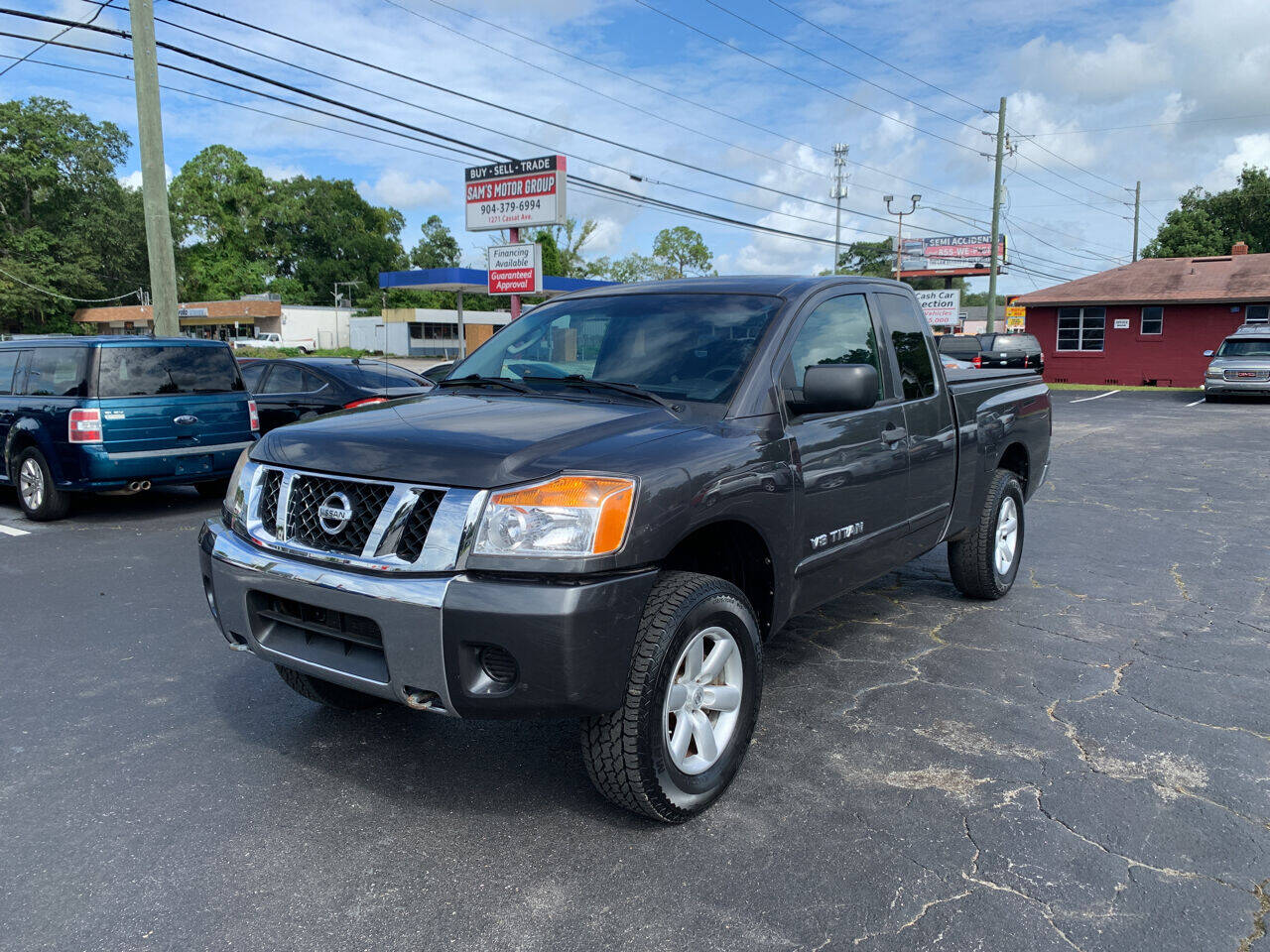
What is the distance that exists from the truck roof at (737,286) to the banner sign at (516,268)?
15538 mm

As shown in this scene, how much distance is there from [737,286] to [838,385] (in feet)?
2.87

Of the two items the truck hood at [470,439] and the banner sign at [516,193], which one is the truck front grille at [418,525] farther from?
the banner sign at [516,193]

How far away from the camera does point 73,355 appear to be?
858cm

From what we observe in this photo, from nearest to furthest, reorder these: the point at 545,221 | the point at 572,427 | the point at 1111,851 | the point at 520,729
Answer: the point at 1111,851 → the point at 572,427 → the point at 520,729 → the point at 545,221

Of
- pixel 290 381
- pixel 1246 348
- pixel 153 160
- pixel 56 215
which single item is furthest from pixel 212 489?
pixel 56 215

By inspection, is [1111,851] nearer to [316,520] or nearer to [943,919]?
[943,919]

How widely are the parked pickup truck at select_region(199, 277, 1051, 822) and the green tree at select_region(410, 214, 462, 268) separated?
111394 millimetres

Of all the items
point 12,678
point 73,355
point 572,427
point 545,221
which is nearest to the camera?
point 572,427

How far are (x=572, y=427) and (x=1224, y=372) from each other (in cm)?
2605

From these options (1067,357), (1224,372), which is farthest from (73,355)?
(1067,357)

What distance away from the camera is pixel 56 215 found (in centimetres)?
6694

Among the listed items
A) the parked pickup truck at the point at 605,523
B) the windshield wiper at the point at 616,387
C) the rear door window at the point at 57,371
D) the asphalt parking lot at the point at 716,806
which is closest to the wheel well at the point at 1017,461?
the asphalt parking lot at the point at 716,806

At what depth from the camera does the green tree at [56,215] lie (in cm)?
6269

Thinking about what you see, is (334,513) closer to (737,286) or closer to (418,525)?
(418,525)
